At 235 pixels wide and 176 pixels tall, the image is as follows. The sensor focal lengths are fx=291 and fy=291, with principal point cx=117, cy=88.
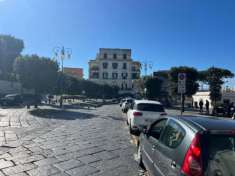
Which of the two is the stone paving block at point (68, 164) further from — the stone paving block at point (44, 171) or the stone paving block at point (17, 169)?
the stone paving block at point (17, 169)

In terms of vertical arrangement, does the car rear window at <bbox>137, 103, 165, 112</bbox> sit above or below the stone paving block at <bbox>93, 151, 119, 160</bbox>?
above

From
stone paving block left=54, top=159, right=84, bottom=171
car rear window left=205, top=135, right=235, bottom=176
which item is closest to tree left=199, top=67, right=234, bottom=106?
stone paving block left=54, top=159, right=84, bottom=171

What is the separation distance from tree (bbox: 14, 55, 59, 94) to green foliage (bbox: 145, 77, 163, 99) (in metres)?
28.2

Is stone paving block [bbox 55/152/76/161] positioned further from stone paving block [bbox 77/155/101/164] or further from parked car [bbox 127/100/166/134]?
parked car [bbox 127/100/166/134]

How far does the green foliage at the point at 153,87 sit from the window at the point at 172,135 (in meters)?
49.3

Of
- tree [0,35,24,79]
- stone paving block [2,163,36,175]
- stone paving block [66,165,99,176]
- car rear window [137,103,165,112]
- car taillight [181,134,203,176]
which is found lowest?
stone paving block [66,165,99,176]

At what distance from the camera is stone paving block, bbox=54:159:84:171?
21.9 feet

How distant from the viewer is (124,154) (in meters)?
8.30

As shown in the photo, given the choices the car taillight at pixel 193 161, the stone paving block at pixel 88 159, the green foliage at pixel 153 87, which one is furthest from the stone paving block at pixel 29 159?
the green foliage at pixel 153 87

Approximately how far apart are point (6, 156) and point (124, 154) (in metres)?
3.18

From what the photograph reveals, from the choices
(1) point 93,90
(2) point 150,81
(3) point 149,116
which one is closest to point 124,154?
(3) point 149,116

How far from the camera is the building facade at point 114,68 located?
99250 millimetres

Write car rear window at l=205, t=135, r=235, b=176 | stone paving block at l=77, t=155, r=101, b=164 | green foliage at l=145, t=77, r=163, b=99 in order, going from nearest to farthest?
1. car rear window at l=205, t=135, r=235, b=176
2. stone paving block at l=77, t=155, r=101, b=164
3. green foliage at l=145, t=77, r=163, b=99

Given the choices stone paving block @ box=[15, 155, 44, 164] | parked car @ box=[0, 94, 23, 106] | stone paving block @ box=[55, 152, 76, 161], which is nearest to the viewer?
stone paving block @ box=[15, 155, 44, 164]
